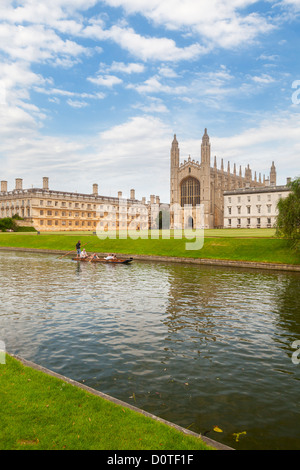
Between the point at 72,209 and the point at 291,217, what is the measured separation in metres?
81.9

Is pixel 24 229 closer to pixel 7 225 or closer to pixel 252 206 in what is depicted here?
pixel 7 225

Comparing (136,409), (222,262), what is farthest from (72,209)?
(136,409)

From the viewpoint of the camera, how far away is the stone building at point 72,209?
314ft

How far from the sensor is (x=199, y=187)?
365 feet

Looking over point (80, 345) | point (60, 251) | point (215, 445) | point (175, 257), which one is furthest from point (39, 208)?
point (215, 445)

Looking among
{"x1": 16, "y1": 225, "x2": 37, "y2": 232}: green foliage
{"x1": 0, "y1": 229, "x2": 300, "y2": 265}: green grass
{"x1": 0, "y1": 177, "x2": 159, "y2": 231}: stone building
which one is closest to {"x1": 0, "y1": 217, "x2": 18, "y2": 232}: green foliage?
{"x1": 16, "y1": 225, "x2": 37, "y2": 232}: green foliage

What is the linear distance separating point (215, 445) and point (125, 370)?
3884 mm

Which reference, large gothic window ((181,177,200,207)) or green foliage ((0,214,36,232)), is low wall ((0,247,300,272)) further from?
large gothic window ((181,177,200,207))

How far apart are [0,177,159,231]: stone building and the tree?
2885 inches

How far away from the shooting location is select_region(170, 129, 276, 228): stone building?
10794cm

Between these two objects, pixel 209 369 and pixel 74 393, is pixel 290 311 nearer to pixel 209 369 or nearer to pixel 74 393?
pixel 209 369

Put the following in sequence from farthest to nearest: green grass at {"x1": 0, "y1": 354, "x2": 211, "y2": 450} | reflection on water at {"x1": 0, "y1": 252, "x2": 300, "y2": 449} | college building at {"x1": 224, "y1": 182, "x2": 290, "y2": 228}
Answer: college building at {"x1": 224, "y1": 182, "x2": 290, "y2": 228} < reflection on water at {"x1": 0, "y1": 252, "x2": 300, "y2": 449} < green grass at {"x1": 0, "y1": 354, "x2": 211, "y2": 450}

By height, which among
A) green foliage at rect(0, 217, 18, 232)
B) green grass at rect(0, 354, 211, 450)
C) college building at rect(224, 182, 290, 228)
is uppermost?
college building at rect(224, 182, 290, 228)

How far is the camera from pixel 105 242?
49.5m
